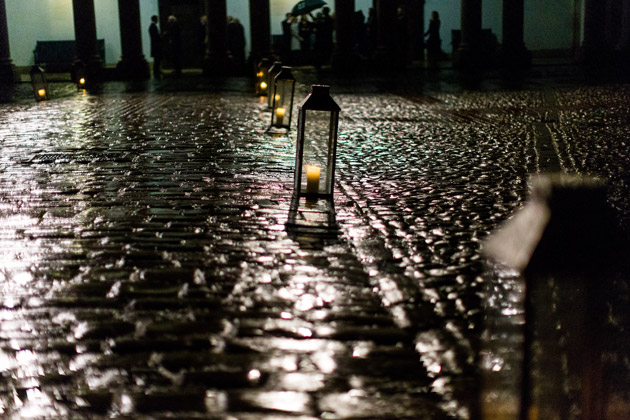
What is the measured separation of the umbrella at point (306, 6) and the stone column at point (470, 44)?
17.2 feet

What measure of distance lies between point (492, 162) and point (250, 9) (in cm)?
2270

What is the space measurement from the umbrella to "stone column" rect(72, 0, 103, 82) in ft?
23.1

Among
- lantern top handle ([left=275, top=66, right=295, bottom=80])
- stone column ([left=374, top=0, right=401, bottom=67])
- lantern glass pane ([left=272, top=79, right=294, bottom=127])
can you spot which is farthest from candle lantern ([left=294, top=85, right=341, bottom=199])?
stone column ([left=374, top=0, right=401, bottom=67])

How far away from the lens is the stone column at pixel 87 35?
88.2ft

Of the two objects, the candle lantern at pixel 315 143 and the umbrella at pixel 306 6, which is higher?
the umbrella at pixel 306 6

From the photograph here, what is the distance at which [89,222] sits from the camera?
5.13 meters

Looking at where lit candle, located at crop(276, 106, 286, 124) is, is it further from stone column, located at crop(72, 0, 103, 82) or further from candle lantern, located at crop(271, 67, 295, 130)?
stone column, located at crop(72, 0, 103, 82)

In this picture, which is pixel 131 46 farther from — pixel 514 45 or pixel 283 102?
pixel 283 102

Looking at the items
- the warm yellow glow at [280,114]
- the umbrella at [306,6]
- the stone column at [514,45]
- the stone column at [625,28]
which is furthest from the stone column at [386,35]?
the warm yellow glow at [280,114]

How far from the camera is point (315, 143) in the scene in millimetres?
5602

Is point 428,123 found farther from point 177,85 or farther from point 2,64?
point 2,64

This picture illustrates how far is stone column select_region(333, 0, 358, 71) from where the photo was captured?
2867 cm

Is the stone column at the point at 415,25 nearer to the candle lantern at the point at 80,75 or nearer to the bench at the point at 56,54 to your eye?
the bench at the point at 56,54

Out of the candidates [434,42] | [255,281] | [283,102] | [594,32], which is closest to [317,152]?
[255,281]
